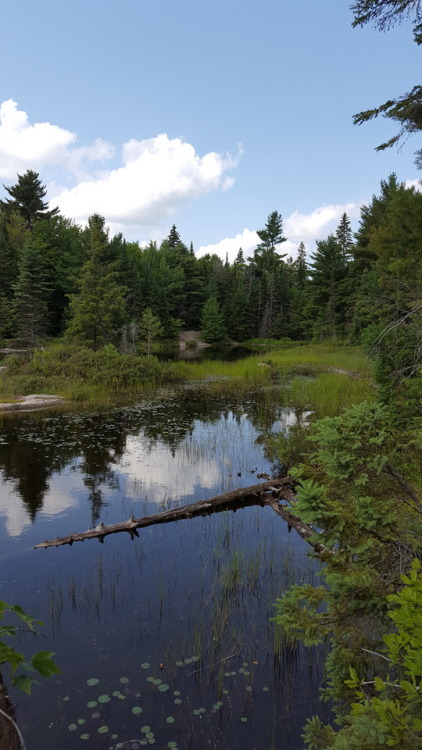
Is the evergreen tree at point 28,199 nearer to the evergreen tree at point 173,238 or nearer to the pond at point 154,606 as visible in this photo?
the evergreen tree at point 173,238

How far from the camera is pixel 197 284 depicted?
6556 centimetres

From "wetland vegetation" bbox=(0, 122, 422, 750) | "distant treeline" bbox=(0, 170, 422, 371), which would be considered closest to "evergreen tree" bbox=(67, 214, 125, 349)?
"distant treeline" bbox=(0, 170, 422, 371)

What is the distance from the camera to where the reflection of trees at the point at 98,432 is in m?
10.5

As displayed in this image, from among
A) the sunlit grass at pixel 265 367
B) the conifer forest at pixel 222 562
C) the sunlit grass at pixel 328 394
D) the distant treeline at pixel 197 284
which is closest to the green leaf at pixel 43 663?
the conifer forest at pixel 222 562

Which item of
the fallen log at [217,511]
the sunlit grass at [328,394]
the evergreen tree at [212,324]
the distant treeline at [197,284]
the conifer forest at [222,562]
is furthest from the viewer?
the evergreen tree at [212,324]

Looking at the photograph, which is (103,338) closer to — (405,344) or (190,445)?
(190,445)

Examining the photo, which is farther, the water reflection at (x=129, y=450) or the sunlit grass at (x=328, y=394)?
the sunlit grass at (x=328, y=394)

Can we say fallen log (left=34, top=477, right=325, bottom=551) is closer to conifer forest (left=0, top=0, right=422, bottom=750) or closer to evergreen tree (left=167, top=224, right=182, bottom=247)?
conifer forest (left=0, top=0, right=422, bottom=750)

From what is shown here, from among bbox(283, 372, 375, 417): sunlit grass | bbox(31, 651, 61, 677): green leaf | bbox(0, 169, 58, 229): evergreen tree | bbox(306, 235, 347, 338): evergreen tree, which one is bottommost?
bbox(283, 372, 375, 417): sunlit grass

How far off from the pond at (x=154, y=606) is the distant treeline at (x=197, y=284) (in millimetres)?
4121

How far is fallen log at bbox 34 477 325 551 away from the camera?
290 inches

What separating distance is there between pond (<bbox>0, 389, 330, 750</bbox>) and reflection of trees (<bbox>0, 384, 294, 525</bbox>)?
94mm

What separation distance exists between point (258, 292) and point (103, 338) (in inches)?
1672

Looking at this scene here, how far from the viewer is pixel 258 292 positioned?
66188mm
